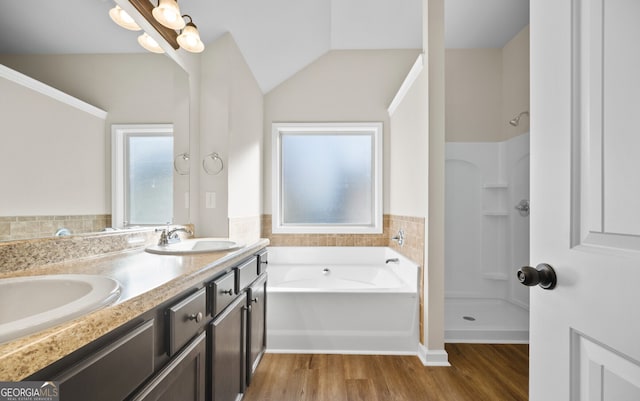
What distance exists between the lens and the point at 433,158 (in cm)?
209

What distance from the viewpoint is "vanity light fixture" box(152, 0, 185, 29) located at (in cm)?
148

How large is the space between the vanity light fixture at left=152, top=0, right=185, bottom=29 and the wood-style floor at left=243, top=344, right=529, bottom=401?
2175 mm

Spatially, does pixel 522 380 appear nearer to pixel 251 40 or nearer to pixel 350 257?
pixel 350 257

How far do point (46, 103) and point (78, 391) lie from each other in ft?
3.38

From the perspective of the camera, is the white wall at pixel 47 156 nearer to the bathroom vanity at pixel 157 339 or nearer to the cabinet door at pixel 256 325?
the bathroom vanity at pixel 157 339

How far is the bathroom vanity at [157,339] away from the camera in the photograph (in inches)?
19.2

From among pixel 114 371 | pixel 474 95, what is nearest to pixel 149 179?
pixel 114 371

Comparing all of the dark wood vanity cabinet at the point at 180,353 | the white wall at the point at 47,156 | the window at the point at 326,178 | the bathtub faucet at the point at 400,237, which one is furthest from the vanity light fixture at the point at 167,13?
the bathtub faucet at the point at 400,237

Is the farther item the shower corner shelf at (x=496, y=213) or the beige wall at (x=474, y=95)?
the beige wall at (x=474, y=95)

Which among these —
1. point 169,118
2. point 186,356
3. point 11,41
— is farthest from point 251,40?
point 186,356

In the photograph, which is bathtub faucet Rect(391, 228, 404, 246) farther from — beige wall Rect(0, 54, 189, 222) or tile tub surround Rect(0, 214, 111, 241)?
→ tile tub surround Rect(0, 214, 111, 241)

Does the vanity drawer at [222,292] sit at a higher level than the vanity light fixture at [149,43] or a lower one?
lower

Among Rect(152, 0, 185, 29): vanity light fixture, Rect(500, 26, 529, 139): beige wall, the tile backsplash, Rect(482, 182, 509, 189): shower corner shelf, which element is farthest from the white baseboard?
Rect(152, 0, 185, 29): vanity light fixture

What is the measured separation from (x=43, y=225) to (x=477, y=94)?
3.72 m
